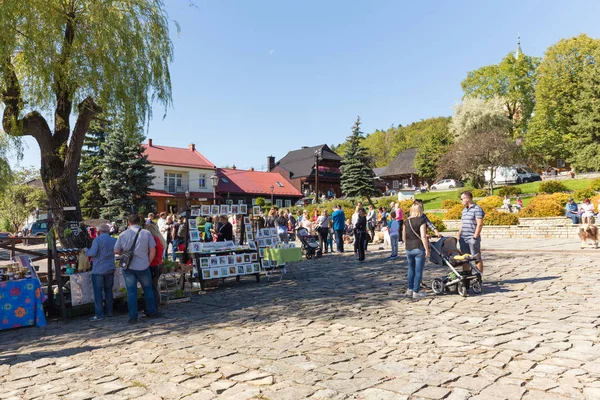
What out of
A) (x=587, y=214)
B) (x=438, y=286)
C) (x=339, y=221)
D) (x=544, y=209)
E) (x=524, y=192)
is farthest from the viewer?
(x=524, y=192)

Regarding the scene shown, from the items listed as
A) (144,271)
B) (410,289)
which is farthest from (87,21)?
(410,289)

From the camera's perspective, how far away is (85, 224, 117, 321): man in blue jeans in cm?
777

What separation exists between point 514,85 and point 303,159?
30.1m

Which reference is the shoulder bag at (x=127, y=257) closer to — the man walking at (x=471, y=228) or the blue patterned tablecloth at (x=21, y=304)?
the blue patterned tablecloth at (x=21, y=304)

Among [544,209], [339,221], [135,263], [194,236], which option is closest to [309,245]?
[339,221]

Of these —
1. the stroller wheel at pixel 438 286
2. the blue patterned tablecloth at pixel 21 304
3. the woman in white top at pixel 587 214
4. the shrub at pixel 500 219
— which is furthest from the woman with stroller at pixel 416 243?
the shrub at pixel 500 219

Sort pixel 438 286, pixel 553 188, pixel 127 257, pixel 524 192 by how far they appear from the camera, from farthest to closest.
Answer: pixel 524 192, pixel 553 188, pixel 438 286, pixel 127 257

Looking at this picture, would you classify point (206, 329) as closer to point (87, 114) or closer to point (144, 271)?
point (144, 271)

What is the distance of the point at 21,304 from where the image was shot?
734cm

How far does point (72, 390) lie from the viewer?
4.36m

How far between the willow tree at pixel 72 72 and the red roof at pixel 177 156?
38.2 m

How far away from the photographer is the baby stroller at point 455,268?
7961 millimetres

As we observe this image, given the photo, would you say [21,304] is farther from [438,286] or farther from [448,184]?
[448,184]

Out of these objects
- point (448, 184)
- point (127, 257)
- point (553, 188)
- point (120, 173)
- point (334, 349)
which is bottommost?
point (334, 349)
